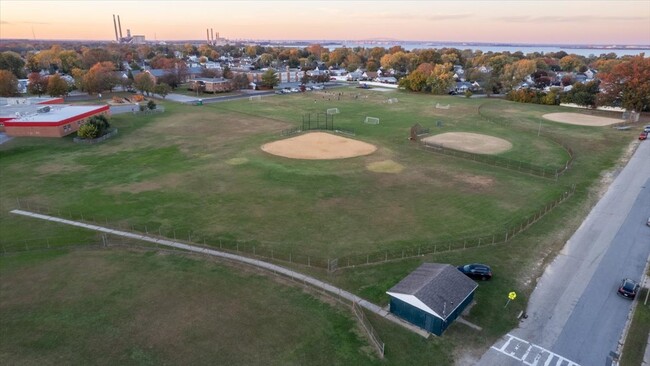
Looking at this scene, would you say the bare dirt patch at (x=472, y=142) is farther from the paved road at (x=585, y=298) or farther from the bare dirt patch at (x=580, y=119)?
the bare dirt patch at (x=580, y=119)

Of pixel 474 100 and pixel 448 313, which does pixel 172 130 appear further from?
pixel 474 100

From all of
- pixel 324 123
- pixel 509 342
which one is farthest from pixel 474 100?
pixel 509 342

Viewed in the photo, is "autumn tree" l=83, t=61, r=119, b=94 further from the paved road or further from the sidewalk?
the paved road

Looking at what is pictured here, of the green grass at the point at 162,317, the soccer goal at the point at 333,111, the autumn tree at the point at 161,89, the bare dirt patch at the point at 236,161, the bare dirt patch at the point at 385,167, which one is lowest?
the green grass at the point at 162,317

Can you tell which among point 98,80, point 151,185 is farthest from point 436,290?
point 98,80

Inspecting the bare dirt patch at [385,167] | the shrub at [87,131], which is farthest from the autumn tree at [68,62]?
the bare dirt patch at [385,167]

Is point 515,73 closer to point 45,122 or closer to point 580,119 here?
point 580,119
